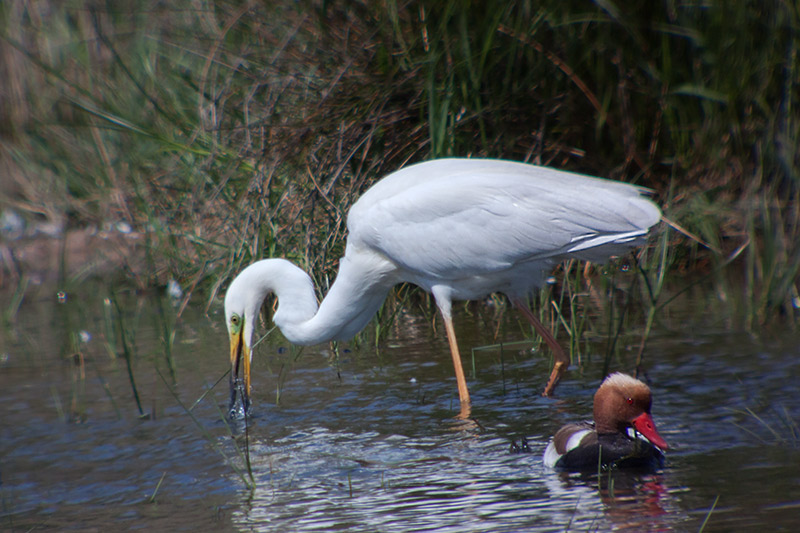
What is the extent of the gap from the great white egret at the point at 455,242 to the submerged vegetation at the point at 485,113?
105 cm

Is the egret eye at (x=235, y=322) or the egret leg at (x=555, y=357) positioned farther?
the egret eye at (x=235, y=322)

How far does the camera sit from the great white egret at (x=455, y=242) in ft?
16.7

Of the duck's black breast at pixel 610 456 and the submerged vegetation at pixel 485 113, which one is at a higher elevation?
the submerged vegetation at pixel 485 113

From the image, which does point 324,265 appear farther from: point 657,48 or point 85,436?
point 657,48

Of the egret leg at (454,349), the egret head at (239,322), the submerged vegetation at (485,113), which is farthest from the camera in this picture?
the submerged vegetation at (485,113)

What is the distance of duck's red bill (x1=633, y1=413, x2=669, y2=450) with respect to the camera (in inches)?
148

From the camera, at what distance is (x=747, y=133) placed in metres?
7.26

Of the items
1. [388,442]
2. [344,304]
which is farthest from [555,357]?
[388,442]

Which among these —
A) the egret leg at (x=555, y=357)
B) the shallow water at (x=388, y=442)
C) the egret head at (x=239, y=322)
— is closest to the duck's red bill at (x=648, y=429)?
the shallow water at (x=388, y=442)

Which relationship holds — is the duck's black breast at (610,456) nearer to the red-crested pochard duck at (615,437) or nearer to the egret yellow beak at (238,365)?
the red-crested pochard duck at (615,437)

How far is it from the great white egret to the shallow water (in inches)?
14.5

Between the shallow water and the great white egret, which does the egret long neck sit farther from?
the shallow water

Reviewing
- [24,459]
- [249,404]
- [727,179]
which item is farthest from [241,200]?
[727,179]

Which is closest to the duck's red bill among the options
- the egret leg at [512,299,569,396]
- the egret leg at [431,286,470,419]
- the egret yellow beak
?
the egret leg at [431,286,470,419]
